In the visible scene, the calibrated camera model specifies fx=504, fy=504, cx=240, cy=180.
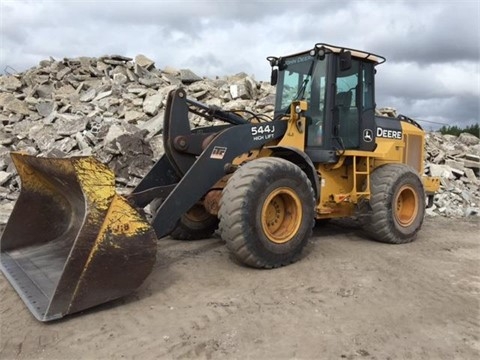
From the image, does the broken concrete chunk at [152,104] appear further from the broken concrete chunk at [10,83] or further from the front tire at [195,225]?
the front tire at [195,225]

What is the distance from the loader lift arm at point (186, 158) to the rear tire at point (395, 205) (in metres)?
1.65

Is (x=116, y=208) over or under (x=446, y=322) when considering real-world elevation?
over

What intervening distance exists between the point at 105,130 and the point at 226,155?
6.04m

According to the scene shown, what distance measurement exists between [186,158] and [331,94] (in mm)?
2077

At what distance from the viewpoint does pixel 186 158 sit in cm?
582

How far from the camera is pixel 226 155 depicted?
5578 millimetres

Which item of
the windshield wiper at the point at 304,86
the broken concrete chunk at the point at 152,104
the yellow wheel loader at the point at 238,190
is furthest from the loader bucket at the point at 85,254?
the broken concrete chunk at the point at 152,104

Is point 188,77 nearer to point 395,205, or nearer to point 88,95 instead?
point 88,95

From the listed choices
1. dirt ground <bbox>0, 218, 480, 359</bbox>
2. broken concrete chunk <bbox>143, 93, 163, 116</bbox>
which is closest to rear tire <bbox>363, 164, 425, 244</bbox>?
dirt ground <bbox>0, 218, 480, 359</bbox>

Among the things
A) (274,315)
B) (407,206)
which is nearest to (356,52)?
(407,206)

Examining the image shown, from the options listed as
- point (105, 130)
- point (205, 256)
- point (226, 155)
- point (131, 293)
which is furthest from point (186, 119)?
point (105, 130)

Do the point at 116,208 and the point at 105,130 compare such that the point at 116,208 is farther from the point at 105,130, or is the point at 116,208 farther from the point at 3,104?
the point at 3,104

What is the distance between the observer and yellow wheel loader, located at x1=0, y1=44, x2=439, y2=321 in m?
4.22

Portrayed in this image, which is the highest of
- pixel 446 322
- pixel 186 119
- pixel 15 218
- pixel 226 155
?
pixel 186 119
